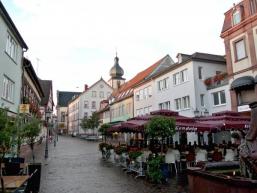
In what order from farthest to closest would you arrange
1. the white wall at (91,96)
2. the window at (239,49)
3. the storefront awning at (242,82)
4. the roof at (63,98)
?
1. the roof at (63,98)
2. the white wall at (91,96)
3. the window at (239,49)
4. the storefront awning at (242,82)

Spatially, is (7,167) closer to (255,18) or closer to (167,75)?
(255,18)

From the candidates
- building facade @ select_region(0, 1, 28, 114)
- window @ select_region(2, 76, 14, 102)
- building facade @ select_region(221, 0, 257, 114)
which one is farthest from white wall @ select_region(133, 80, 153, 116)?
window @ select_region(2, 76, 14, 102)

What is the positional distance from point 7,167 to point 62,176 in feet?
13.5

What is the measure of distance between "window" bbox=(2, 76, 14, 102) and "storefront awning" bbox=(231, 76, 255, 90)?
17.5 metres

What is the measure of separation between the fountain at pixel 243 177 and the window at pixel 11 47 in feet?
48.8

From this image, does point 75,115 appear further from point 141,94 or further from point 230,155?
point 230,155

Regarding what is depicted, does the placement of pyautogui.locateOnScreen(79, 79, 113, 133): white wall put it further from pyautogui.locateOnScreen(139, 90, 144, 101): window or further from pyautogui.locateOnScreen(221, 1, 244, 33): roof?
pyautogui.locateOnScreen(221, 1, 244, 33): roof

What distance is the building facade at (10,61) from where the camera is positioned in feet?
Result: 52.0

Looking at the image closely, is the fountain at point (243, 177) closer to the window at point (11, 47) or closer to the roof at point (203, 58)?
the window at point (11, 47)

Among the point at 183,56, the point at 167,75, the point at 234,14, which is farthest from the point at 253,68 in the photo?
the point at 167,75

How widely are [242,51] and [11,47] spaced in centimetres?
1852

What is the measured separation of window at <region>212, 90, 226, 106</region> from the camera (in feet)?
83.0

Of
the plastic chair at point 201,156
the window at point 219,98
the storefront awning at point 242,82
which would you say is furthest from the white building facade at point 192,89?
the plastic chair at point 201,156

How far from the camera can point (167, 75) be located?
3278cm
